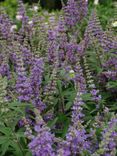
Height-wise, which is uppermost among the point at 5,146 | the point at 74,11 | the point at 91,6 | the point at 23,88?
the point at 74,11

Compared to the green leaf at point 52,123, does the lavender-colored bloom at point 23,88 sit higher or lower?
higher

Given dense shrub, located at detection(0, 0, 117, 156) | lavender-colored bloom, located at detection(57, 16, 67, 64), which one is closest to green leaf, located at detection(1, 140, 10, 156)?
dense shrub, located at detection(0, 0, 117, 156)

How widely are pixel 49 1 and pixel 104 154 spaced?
11203 millimetres

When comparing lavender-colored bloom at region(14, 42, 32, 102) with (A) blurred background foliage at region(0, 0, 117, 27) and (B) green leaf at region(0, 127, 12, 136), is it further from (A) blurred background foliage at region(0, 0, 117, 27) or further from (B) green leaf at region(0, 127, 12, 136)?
(A) blurred background foliage at region(0, 0, 117, 27)

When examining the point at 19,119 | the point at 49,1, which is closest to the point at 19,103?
the point at 19,119

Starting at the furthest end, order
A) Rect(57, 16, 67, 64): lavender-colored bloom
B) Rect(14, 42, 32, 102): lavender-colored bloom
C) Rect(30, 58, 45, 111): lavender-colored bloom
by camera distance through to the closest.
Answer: Rect(57, 16, 67, 64): lavender-colored bloom
Rect(30, 58, 45, 111): lavender-colored bloom
Rect(14, 42, 32, 102): lavender-colored bloom

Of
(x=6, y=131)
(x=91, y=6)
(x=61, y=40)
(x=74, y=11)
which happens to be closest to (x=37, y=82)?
(x=6, y=131)

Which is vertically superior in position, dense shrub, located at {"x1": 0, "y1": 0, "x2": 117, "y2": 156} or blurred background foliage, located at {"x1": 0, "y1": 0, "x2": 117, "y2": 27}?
dense shrub, located at {"x1": 0, "y1": 0, "x2": 117, "y2": 156}

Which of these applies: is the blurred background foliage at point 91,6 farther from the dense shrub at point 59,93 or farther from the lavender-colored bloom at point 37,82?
the lavender-colored bloom at point 37,82

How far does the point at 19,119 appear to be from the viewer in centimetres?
393

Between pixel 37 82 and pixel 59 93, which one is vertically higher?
pixel 37 82

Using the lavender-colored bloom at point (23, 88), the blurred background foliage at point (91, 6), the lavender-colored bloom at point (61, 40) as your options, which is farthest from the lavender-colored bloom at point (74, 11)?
the blurred background foliage at point (91, 6)

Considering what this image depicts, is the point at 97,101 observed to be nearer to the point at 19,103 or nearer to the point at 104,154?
the point at 19,103

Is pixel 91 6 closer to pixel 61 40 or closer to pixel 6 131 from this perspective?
pixel 61 40
